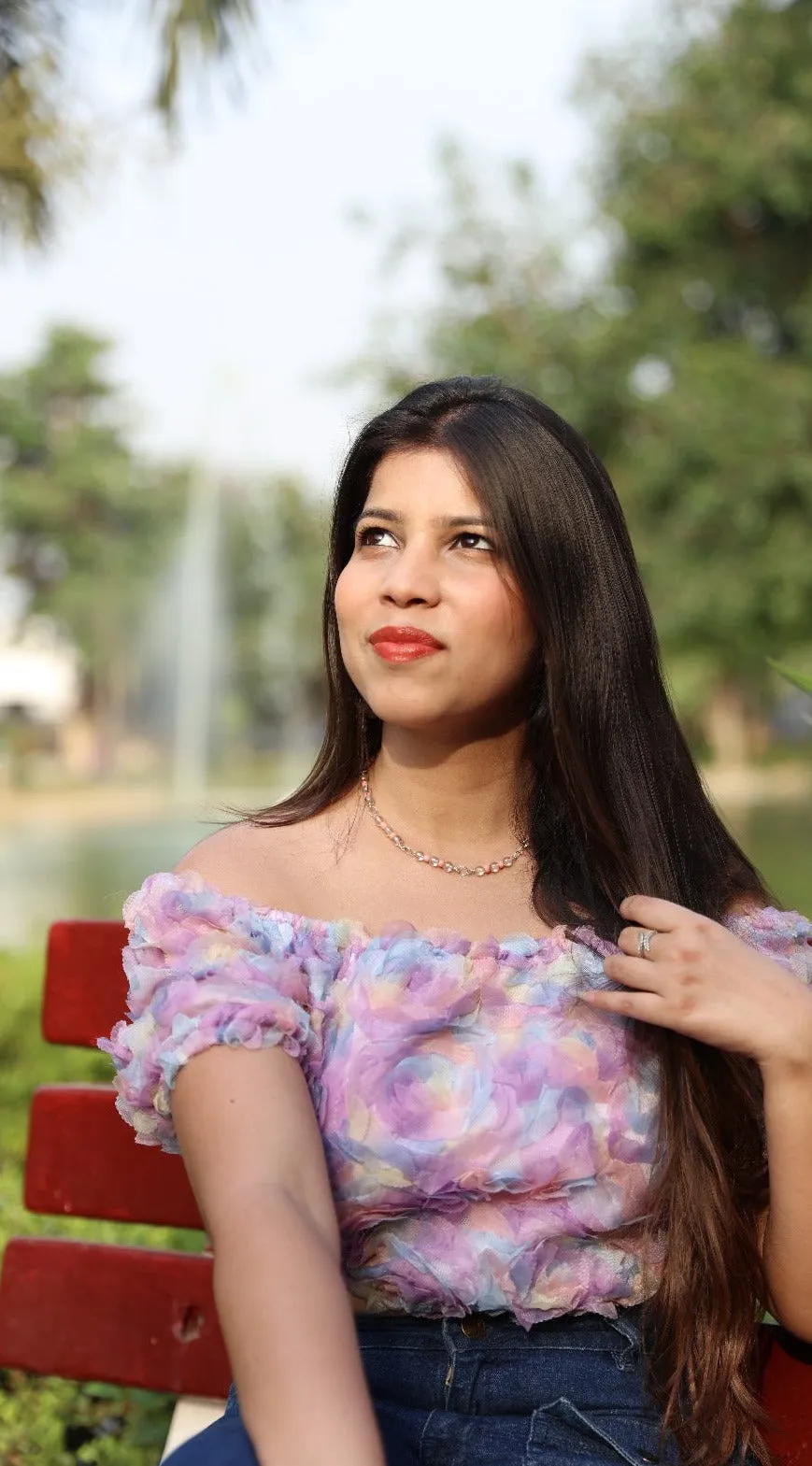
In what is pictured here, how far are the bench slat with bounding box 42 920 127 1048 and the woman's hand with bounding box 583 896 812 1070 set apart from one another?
0.92m

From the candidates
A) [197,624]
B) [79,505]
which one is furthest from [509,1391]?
[79,505]

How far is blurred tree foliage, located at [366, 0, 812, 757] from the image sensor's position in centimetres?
1114

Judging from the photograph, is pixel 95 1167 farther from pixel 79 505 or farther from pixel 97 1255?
pixel 79 505

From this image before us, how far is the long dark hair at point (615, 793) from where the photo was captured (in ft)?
6.17

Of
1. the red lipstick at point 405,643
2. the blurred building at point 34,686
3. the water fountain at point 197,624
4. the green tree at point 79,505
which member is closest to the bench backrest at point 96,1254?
the red lipstick at point 405,643

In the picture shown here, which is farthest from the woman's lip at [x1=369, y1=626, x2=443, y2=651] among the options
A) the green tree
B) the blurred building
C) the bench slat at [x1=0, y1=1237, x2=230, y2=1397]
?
the blurred building

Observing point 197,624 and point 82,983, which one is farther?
point 197,624

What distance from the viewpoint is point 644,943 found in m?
1.78

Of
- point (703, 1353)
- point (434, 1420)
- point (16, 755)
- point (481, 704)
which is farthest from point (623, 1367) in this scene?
point (16, 755)

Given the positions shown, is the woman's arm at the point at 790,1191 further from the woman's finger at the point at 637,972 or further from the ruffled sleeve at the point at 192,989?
the ruffled sleeve at the point at 192,989

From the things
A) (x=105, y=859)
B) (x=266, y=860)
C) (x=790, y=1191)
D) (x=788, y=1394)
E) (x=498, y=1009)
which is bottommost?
(x=105, y=859)

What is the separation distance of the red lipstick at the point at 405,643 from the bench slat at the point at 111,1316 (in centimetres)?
110

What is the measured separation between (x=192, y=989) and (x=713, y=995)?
0.52 metres

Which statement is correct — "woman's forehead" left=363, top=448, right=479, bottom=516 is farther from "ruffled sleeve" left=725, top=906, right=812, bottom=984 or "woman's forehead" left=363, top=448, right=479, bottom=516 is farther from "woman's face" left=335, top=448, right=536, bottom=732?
"ruffled sleeve" left=725, top=906, right=812, bottom=984
